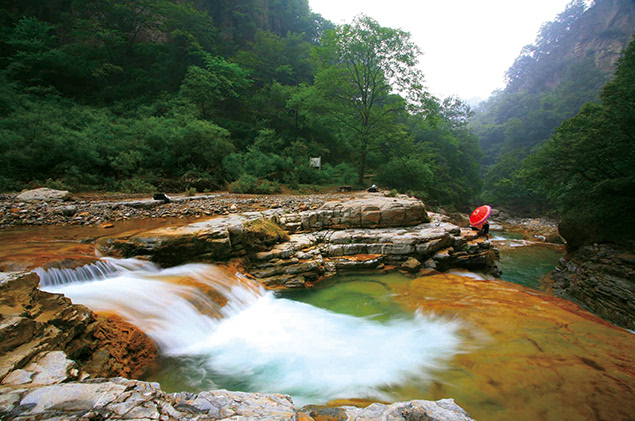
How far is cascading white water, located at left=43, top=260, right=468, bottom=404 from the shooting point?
2932mm

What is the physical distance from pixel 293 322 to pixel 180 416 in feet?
9.56

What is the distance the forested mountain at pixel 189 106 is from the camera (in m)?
10.5

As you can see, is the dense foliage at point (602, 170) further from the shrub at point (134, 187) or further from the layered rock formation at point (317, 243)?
the shrub at point (134, 187)

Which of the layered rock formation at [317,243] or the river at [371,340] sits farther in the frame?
the layered rock formation at [317,243]

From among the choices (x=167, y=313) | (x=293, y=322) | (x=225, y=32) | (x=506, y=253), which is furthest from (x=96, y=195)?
(x=225, y=32)

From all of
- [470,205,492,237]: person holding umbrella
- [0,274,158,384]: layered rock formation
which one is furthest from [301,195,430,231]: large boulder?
[0,274,158,384]: layered rock formation

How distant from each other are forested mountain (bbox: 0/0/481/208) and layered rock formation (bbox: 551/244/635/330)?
367 inches

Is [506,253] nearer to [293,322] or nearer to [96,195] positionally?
[293,322]

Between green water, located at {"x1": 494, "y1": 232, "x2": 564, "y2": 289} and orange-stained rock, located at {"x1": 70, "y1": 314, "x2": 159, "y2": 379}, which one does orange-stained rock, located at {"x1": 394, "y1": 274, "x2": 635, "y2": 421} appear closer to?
orange-stained rock, located at {"x1": 70, "y1": 314, "x2": 159, "y2": 379}

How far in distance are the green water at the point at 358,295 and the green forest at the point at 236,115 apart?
7.59 meters

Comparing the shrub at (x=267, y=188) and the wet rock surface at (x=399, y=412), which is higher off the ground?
the shrub at (x=267, y=188)

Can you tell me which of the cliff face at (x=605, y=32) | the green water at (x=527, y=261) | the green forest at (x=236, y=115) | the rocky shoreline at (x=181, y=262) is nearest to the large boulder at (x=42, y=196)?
the rocky shoreline at (x=181, y=262)

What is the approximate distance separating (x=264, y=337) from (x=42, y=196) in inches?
336

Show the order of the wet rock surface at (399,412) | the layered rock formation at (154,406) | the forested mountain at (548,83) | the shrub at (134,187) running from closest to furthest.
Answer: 1. the layered rock formation at (154,406)
2. the wet rock surface at (399,412)
3. the shrub at (134,187)
4. the forested mountain at (548,83)
